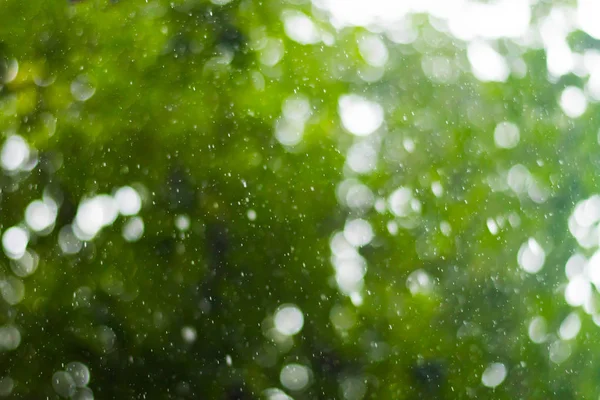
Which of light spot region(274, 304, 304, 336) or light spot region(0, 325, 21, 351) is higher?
light spot region(274, 304, 304, 336)

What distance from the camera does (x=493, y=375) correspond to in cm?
57

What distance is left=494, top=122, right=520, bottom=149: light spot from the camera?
0.58 metres

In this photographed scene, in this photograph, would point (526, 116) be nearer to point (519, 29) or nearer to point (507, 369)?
point (519, 29)

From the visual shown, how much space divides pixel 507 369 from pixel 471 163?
0.18 meters

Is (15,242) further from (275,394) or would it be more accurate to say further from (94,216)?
(275,394)

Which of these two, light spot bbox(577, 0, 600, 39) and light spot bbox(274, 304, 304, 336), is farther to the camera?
light spot bbox(577, 0, 600, 39)

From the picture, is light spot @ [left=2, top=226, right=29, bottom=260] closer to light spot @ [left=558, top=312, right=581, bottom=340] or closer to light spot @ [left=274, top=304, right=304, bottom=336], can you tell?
light spot @ [left=274, top=304, right=304, bottom=336]

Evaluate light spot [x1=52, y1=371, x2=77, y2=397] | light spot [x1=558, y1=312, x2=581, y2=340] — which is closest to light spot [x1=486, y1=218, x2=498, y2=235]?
light spot [x1=558, y1=312, x2=581, y2=340]

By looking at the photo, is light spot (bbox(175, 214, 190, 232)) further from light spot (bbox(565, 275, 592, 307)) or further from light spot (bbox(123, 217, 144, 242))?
light spot (bbox(565, 275, 592, 307))

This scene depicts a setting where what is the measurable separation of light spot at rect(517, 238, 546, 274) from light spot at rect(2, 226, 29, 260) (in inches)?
16.2

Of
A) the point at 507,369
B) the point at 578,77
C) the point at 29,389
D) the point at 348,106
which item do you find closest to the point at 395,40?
the point at 348,106

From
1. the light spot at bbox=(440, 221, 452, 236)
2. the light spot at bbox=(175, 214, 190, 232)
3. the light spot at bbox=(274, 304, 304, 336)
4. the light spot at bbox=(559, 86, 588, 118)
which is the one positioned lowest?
the light spot at bbox=(274, 304, 304, 336)

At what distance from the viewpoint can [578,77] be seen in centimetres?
64

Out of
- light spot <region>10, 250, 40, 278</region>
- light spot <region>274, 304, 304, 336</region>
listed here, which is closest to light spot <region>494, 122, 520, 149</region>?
light spot <region>274, 304, 304, 336</region>
